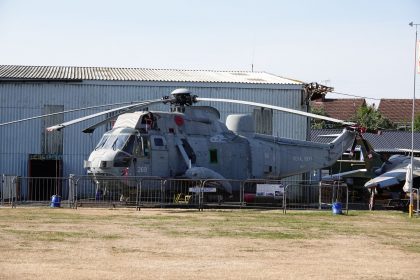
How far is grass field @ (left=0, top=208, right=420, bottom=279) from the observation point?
37.2ft

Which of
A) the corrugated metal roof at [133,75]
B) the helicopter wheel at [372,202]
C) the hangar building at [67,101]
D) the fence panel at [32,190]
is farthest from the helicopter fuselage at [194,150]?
the corrugated metal roof at [133,75]

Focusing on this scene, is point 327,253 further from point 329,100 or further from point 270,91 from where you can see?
point 329,100

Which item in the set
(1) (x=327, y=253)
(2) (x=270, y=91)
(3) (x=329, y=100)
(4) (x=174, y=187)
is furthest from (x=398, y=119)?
(1) (x=327, y=253)

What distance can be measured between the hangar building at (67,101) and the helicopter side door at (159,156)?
983 cm

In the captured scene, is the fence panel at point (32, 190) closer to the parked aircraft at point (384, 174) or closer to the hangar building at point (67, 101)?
the hangar building at point (67, 101)

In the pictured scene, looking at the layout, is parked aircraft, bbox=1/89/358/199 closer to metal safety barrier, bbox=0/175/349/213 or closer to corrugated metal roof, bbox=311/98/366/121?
metal safety barrier, bbox=0/175/349/213

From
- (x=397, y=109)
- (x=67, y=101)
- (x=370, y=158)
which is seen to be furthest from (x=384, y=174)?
(x=397, y=109)

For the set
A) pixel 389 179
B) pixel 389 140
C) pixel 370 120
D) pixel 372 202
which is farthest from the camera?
pixel 370 120

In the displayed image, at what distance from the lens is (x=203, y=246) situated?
14.5 meters

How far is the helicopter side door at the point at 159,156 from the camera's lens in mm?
26453

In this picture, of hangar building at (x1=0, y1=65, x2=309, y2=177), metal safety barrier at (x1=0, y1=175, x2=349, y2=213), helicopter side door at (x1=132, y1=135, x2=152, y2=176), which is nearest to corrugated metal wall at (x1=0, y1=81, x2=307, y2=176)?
hangar building at (x1=0, y1=65, x2=309, y2=177)

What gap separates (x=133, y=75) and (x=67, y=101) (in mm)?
4565

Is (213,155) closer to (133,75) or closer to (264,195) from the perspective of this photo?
→ (264,195)

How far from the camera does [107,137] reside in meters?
26.6
